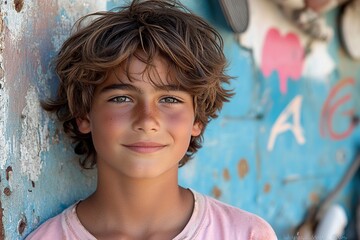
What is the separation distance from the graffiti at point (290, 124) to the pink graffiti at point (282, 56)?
0.34 ft

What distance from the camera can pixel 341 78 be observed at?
138 inches

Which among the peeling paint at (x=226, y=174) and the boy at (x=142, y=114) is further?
the peeling paint at (x=226, y=174)

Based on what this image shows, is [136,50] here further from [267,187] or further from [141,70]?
[267,187]

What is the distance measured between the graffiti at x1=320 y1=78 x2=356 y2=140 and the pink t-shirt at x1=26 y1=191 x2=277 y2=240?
178 cm

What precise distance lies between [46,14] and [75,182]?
0.46 metres

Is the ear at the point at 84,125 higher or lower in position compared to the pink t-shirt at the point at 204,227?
higher

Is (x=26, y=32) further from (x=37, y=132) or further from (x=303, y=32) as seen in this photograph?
(x=303, y=32)

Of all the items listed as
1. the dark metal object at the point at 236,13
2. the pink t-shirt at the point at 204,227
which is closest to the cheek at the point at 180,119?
the pink t-shirt at the point at 204,227

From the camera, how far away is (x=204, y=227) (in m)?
1.61

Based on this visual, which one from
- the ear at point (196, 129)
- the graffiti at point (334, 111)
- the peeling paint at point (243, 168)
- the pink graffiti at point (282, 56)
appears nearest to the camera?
the ear at point (196, 129)

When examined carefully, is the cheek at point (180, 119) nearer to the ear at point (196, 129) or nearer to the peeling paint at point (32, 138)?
the ear at point (196, 129)

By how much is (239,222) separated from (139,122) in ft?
1.22

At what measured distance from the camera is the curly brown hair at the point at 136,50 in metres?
1.53

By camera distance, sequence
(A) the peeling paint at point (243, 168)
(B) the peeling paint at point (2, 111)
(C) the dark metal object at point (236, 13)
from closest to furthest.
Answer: (B) the peeling paint at point (2, 111) < (C) the dark metal object at point (236, 13) < (A) the peeling paint at point (243, 168)
